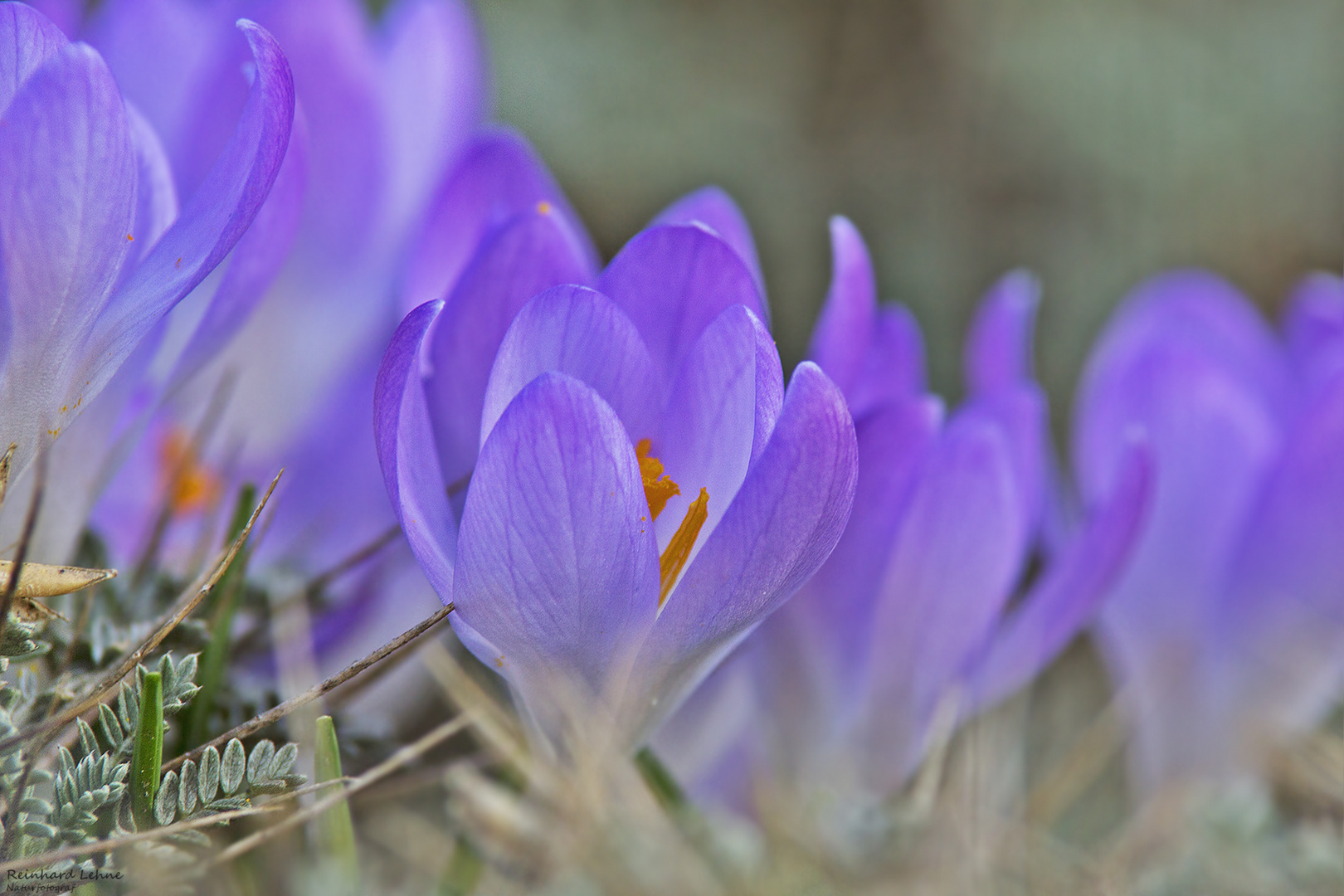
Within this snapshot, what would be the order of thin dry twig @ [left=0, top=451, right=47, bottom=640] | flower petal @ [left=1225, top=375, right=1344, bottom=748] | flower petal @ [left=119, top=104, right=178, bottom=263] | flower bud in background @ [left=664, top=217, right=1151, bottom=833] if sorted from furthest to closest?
flower petal @ [left=1225, top=375, right=1344, bottom=748]
flower bud in background @ [left=664, top=217, right=1151, bottom=833]
flower petal @ [left=119, top=104, right=178, bottom=263]
thin dry twig @ [left=0, top=451, right=47, bottom=640]

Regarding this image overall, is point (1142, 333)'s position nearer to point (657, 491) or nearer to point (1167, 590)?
point (1167, 590)

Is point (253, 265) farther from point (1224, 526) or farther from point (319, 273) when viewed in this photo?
point (1224, 526)

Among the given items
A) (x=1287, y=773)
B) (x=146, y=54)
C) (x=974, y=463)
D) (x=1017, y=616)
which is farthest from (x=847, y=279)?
(x=1287, y=773)

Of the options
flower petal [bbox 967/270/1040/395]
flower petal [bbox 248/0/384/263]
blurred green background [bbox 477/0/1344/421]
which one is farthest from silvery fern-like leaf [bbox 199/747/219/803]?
blurred green background [bbox 477/0/1344/421]

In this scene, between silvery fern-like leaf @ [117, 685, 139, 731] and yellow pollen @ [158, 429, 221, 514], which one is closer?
silvery fern-like leaf @ [117, 685, 139, 731]

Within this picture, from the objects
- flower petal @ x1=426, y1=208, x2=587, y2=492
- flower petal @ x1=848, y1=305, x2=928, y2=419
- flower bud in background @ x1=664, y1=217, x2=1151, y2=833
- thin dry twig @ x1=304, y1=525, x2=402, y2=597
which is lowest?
flower bud in background @ x1=664, y1=217, x2=1151, y2=833

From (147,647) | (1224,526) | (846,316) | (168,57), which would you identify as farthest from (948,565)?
(168,57)

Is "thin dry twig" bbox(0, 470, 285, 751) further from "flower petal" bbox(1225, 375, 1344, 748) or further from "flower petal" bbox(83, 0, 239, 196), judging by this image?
"flower petal" bbox(1225, 375, 1344, 748)

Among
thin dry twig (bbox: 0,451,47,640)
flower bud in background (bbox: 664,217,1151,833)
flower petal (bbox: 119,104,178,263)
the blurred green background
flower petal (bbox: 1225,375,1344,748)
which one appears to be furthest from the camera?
the blurred green background

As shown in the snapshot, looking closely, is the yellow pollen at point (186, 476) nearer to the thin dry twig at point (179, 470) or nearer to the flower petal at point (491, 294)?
the thin dry twig at point (179, 470)
